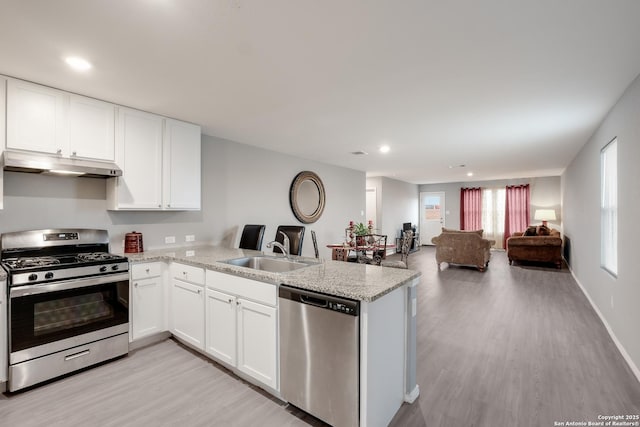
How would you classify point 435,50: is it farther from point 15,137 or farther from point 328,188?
point 328,188

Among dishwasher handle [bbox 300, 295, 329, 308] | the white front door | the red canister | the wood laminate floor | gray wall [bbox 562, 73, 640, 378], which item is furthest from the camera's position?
the white front door

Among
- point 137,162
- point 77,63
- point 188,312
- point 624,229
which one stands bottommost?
point 188,312

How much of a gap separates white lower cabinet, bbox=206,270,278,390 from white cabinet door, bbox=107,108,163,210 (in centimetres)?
124

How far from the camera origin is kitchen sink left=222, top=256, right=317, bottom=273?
8.52 ft

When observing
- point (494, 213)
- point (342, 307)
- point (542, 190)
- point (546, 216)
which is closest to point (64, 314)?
point (342, 307)

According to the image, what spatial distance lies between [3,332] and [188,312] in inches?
48.0

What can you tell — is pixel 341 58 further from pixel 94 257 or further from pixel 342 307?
pixel 94 257

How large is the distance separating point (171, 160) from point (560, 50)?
11.6ft

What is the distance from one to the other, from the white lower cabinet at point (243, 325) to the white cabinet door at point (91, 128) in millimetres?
1575

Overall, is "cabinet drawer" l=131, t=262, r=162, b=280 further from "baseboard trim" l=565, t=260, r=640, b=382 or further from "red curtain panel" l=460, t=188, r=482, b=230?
"red curtain panel" l=460, t=188, r=482, b=230

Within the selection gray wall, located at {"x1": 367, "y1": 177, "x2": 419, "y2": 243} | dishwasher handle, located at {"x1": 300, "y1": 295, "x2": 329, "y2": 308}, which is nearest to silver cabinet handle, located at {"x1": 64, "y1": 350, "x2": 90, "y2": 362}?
dishwasher handle, located at {"x1": 300, "y1": 295, "x2": 329, "y2": 308}

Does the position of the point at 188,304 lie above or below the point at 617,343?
above

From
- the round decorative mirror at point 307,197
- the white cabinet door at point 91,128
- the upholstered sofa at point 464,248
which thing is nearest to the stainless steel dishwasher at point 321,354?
the white cabinet door at point 91,128

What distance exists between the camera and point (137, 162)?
9.89 ft
